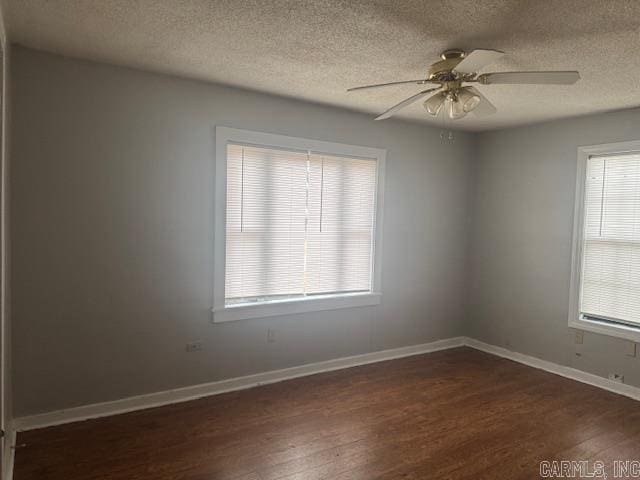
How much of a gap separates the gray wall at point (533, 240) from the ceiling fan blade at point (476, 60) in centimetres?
243

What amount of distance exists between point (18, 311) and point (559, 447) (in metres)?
3.68

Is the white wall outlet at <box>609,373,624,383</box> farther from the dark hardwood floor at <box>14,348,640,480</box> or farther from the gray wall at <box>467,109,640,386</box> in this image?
the dark hardwood floor at <box>14,348,640,480</box>

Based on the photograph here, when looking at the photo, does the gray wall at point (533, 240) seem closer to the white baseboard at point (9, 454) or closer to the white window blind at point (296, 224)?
the white window blind at point (296, 224)

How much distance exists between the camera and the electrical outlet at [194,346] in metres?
A: 3.42

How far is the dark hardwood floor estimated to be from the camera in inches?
100

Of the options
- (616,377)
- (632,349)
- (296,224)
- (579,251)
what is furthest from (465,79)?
(616,377)

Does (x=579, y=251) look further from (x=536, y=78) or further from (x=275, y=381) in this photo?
(x=275, y=381)

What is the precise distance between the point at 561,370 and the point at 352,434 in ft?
8.27

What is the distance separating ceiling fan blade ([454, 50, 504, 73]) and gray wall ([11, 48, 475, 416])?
5.99 feet

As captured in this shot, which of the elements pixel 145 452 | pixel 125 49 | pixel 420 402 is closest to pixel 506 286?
pixel 420 402

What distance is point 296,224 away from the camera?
12.8ft

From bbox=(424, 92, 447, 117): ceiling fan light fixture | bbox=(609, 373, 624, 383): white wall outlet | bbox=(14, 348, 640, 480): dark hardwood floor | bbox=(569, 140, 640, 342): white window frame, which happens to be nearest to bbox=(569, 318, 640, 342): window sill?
bbox=(569, 140, 640, 342): white window frame

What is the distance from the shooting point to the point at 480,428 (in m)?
3.11

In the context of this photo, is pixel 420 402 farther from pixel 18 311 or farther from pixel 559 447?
pixel 18 311
